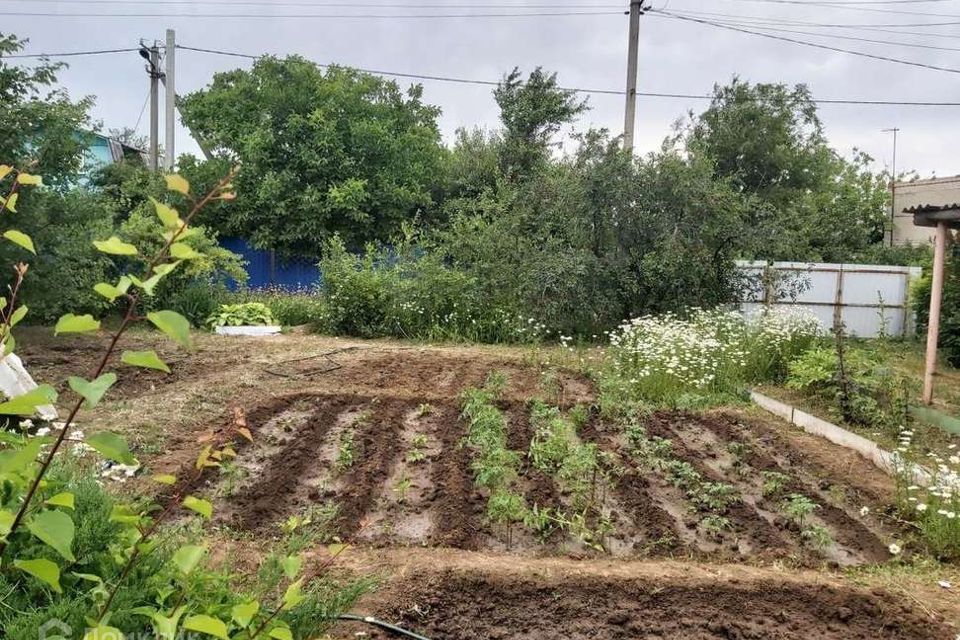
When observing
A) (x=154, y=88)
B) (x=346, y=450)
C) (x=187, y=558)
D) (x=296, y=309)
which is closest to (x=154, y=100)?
(x=154, y=88)

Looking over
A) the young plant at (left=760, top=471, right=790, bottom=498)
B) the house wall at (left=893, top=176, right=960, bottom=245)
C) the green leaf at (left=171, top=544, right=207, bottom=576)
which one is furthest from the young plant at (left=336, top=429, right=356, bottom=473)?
the house wall at (left=893, top=176, right=960, bottom=245)

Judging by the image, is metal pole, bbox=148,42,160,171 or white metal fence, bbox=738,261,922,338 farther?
metal pole, bbox=148,42,160,171

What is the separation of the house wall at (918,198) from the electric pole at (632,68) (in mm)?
7376

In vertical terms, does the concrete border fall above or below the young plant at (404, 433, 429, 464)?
above

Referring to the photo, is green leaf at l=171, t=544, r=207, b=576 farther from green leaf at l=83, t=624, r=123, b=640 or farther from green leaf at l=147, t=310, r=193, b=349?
green leaf at l=147, t=310, r=193, b=349

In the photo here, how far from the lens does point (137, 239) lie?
432 inches

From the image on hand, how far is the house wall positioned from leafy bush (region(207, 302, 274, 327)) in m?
14.3

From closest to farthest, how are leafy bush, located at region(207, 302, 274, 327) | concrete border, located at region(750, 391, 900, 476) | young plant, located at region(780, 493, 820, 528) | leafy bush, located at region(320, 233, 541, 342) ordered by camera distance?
young plant, located at region(780, 493, 820, 528) < concrete border, located at region(750, 391, 900, 476) < leafy bush, located at region(320, 233, 541, 342) < leafy bush, located at region(207, 302, 274, 327)

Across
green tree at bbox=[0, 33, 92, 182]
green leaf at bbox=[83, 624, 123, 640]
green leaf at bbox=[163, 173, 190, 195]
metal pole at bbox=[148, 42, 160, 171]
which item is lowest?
green leaf at bbox=[83, 624, 123, 640]

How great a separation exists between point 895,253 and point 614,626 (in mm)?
17693

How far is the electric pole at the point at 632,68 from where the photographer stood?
1321 cm

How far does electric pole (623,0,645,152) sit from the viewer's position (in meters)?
13.2

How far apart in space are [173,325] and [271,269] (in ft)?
56.1

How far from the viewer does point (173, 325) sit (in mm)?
996
